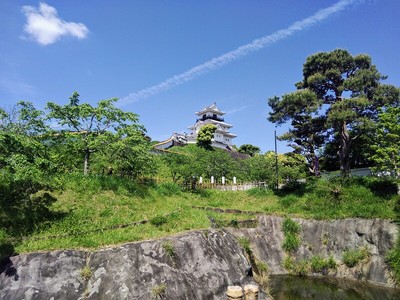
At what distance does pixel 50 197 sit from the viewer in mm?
16797

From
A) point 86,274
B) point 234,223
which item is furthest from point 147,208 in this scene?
point 86,274

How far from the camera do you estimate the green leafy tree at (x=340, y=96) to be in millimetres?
25547

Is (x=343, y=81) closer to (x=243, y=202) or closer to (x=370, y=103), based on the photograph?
(x=370, y=103)

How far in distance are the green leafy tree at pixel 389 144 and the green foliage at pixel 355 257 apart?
6.00 metres

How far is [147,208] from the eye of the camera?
19547 mm

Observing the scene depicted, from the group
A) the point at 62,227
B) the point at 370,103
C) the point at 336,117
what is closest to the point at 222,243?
the point at 62,227

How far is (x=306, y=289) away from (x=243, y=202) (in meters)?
12.4

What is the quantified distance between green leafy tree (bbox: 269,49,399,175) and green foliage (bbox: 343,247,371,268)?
30.8 feet

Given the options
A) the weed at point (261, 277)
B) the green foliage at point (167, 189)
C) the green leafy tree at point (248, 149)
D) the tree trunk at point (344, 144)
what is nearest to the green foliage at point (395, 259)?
the weed at point (261, 277)

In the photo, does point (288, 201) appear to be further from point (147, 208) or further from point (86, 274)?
point (86, 274)

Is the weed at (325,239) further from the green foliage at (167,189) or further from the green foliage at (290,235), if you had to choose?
the green foliage at (167,189)

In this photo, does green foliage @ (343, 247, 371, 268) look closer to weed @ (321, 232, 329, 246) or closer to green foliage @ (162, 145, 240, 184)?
weed @ (321, 232, 329, 246)

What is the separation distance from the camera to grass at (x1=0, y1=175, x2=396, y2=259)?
13455 mm

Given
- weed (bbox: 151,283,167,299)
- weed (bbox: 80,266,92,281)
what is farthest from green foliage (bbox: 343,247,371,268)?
weed (bbox: 80,266,92,281)
